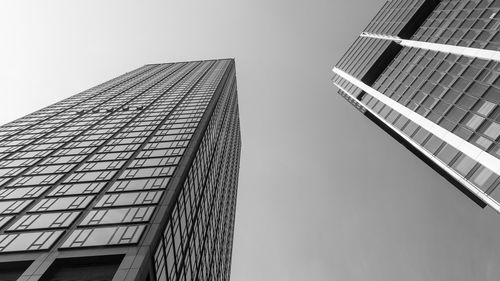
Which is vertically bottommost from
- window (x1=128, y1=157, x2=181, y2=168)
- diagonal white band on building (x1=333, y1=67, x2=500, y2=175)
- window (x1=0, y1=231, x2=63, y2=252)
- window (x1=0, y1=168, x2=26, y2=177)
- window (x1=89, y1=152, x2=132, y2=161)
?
window (x1=0, y1=168, x2=26, y2=177)

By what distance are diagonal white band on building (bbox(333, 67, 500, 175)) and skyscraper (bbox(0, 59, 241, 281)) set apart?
2615 cm

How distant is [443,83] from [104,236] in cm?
3846

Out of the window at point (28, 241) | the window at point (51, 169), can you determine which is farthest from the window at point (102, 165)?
the window at point (28, 241)

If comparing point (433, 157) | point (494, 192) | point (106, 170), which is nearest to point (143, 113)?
point (106, 170)

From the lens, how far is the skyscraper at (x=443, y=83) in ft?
116

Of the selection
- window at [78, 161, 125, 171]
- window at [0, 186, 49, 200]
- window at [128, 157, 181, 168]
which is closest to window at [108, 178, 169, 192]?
window at [128, 157, 181, 168]

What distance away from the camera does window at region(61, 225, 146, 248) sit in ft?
100.0

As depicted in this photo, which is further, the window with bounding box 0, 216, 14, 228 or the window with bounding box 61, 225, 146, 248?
the window with bounding box 0, 216, 14, 228

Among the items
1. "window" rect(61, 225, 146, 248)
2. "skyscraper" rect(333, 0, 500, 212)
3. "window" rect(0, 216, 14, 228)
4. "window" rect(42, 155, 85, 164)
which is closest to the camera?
"window" rect(61, 225, 146, 248)

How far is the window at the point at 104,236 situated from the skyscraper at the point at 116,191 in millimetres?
85

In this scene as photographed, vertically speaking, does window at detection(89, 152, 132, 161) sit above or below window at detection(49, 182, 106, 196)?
above

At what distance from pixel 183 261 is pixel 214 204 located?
27.4 metres

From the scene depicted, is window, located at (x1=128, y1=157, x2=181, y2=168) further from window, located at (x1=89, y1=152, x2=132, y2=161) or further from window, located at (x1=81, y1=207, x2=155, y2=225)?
window, located at (x1=81, y1=207, x2=155, y2=225)

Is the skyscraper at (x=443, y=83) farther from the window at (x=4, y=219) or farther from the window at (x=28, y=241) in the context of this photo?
the window at (x=4, y=219)
